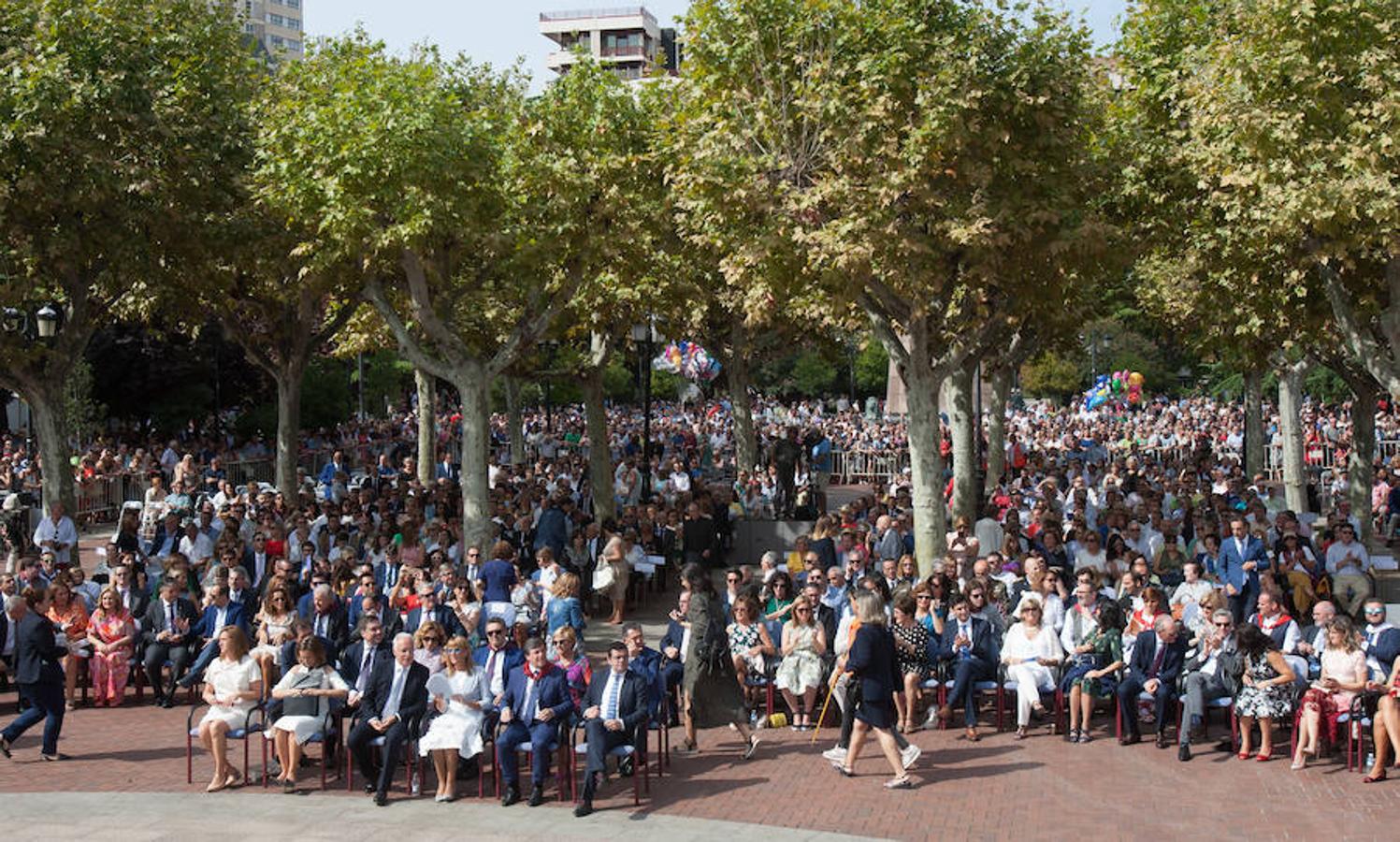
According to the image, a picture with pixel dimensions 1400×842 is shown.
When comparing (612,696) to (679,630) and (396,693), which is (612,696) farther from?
(679,630)

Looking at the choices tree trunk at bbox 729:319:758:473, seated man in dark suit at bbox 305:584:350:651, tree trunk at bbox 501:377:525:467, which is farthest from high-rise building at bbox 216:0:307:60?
seated man in dark suit at bbox 305:584:350:651

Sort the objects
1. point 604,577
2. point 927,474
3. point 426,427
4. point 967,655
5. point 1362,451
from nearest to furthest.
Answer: point 967,655, point 604,577, point 927,474, point 1362,451, point 426,427

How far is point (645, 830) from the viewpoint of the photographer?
405 inches

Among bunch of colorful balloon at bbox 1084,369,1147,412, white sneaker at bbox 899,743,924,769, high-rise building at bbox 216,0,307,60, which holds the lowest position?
white sneaker at bbox 899,743,924,769

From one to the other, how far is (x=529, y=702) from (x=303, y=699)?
2019mm

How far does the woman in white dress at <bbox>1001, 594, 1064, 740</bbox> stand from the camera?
12719 mm

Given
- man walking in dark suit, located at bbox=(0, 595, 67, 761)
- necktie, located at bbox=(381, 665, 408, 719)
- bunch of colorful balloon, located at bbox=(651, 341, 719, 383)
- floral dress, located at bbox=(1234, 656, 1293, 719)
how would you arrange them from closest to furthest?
necktie, located at bbox=(381, 665, 408, 719) → floral dress, located at bbox=(1234, 656, 1293, 719) → man walking in dark suit, located at bbox=(0, 595, 67, 761) → bunch of colorful balloon, located at bbox=(651, 341, 719, 383)

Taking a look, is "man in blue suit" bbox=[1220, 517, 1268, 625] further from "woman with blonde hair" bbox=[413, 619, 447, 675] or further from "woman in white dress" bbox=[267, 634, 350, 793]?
"woman in white dress" bbox=[267, 634, 350, 793]

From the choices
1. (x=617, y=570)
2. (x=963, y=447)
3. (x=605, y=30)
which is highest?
(x=605, y=30)

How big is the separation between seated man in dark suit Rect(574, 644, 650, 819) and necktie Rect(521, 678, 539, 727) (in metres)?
0.43

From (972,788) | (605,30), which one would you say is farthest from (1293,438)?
(605,30)

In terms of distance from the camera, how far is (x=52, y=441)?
72.7ft

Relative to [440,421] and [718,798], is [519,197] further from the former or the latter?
[440,421]

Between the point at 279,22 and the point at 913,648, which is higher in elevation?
the point at 279,22
